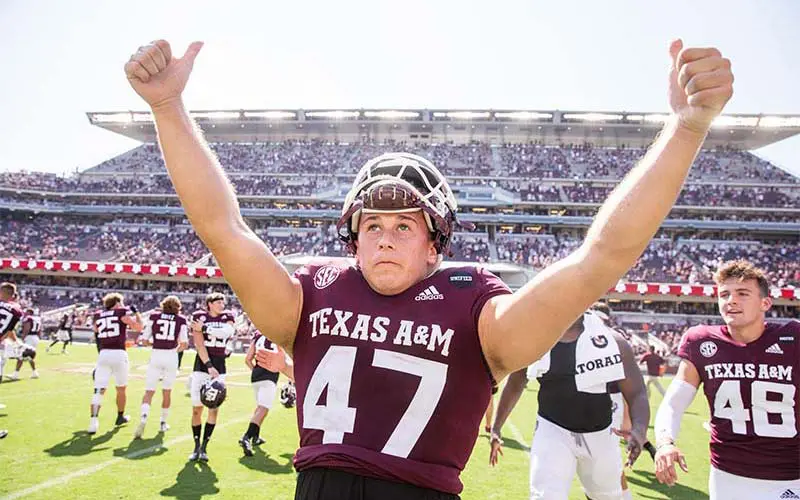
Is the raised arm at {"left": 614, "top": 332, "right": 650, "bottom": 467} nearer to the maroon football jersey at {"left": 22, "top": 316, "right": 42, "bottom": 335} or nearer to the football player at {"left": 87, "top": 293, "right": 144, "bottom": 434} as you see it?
the football player at {"left": 87, "top": 293, "right": 144, "bottom": 434}

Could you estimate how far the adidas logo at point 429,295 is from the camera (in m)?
1.97

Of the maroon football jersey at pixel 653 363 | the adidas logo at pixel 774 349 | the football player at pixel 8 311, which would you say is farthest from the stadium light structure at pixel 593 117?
the adidas logo at pixel 774 349

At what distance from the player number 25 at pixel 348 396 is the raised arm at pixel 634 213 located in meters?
0.36

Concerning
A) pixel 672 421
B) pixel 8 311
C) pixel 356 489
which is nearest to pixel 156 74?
pixel 356 489

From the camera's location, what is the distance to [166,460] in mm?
8078

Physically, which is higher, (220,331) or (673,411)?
(673,411)

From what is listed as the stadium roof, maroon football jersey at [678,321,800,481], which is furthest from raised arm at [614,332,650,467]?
the stadium roof

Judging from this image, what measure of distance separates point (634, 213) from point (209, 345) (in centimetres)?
863

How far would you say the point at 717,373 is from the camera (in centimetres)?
427

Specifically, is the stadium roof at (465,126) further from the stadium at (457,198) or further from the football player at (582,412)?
the football player at (582,412)

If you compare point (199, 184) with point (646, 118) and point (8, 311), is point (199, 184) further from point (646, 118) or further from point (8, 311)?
point (646, 118)

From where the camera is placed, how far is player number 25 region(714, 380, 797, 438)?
3980 mm

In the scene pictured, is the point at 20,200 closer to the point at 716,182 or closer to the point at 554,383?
the point at 554,383

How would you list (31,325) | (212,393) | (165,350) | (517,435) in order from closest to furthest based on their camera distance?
(212,393)
(165,350)
(517,435)
(31,325)
